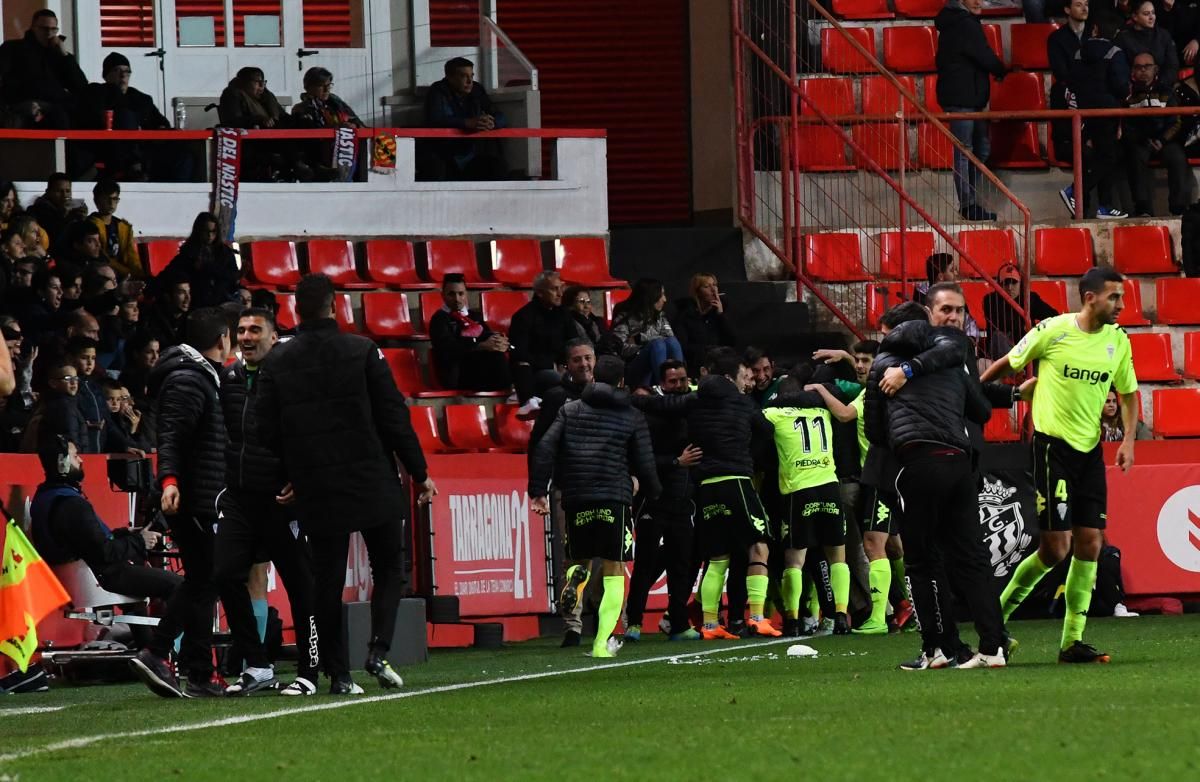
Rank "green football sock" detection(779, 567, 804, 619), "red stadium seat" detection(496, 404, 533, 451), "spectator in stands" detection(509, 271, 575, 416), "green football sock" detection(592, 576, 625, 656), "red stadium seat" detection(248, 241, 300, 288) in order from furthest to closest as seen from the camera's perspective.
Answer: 1. "red stadium seat" detection(248, 241, 300, 288)
2. "red stadium seat" detection(496, 404, 533, 451)
3. "spectator in stands" detection(509, 271, 575, 416)
4. "green football sock" detection(779, 567, 804, 619)
5. "green football sock" detection(592, 576, 625, 656)

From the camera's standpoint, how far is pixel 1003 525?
56.2 ft

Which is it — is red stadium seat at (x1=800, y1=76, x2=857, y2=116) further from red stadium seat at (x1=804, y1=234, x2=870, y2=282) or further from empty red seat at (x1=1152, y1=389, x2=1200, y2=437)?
empty red seat at (x1=1152, y1=389, x2=1200, y2=437)

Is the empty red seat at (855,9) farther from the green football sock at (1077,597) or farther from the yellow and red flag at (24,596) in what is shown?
the yellow and red flag at (24,596)

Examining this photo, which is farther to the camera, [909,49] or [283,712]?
[909,49]

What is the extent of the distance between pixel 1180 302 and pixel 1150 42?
11.0ft

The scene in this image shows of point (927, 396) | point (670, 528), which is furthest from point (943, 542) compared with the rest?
point (670, 528)

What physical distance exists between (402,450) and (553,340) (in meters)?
8.50

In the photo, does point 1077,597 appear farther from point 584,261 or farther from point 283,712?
point 584,261

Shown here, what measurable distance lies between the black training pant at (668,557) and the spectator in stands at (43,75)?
7750mm

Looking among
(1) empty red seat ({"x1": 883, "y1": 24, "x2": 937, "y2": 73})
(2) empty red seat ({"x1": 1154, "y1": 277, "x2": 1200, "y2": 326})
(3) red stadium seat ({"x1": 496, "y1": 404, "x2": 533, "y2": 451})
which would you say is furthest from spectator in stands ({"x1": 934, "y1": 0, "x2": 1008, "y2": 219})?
(3) red stadium seat ({"x1": 496, "y1": 404, "x2": 533, "y2": 451})

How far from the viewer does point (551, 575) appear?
16.9 metres

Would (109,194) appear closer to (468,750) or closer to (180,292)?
(180,292)

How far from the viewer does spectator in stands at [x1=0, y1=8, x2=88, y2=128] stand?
2053 cm

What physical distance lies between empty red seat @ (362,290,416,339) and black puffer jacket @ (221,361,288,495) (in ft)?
28.7
